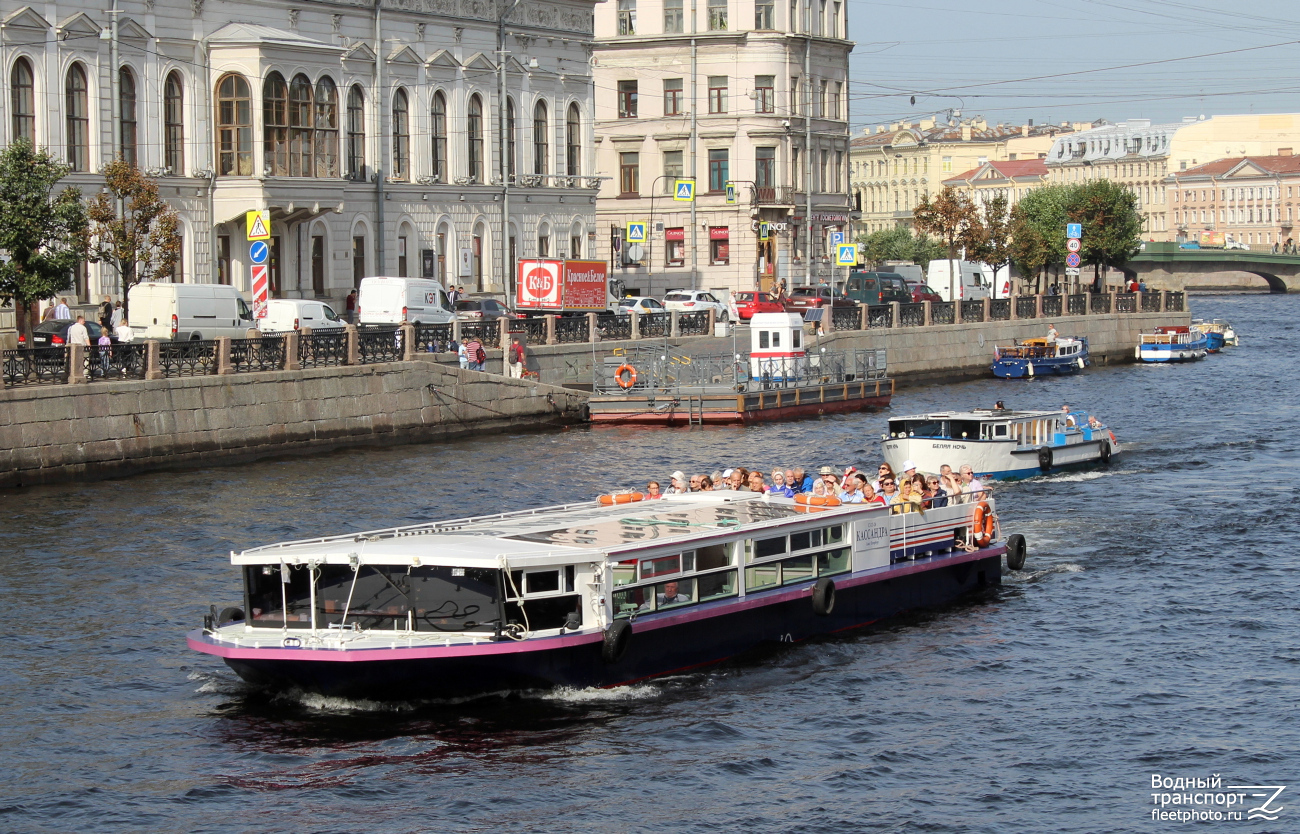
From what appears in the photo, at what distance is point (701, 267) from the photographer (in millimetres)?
81312

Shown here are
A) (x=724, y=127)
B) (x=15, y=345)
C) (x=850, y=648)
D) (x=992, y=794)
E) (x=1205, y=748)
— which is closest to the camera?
(x=992, y=794)

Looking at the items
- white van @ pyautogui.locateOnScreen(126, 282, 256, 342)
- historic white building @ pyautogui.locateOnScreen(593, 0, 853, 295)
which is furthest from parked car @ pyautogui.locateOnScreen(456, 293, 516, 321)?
historic white building @ pyautogui.locateOnScreen(593, 0, 853, 295)

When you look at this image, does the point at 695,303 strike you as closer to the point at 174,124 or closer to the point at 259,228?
the point at 174,124

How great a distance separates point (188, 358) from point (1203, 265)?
111 metres

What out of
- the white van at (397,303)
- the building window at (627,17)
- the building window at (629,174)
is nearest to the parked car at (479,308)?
the white van at (397,303)

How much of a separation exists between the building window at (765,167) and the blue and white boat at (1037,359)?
1823 cm

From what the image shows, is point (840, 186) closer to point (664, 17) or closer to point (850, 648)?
point (664, 17)

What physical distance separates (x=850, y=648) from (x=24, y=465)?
56.0 ft

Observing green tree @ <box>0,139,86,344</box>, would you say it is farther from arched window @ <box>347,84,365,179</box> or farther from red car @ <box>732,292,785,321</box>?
red car @ <box>732,292,785,321</box>

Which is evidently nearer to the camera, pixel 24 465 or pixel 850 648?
pixel 850 648

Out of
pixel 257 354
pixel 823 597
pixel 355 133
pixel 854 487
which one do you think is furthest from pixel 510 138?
pixel 823 597

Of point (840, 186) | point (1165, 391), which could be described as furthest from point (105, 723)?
point (840, 186)

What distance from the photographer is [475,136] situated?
200ft

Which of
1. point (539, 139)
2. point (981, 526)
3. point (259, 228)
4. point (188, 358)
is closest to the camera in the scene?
point (981, 526)
